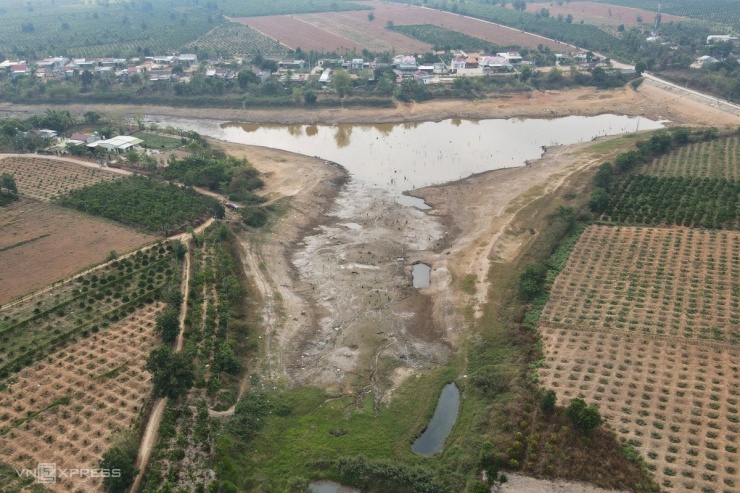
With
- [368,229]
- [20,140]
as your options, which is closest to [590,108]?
[368,229]

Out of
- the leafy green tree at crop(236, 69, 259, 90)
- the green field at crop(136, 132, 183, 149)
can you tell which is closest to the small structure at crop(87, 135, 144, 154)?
the green field at crop(136, 132, 183, 149)

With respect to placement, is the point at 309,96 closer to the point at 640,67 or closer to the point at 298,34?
the point at 298,34

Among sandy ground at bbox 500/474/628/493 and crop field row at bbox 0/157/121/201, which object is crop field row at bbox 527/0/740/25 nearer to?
crop field row at bbox 0/157/121/201

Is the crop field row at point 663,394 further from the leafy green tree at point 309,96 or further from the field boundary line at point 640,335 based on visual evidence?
the leafy green tree at point 309,96

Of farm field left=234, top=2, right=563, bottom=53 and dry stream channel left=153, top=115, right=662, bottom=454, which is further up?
farm field left=234, top=2, right=563, bottom=53

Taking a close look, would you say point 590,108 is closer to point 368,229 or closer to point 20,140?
point 368,229

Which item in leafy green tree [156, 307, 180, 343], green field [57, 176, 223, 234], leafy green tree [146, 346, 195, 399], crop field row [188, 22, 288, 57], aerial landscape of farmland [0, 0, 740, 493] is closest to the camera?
aerial landscape of farmland [0, 0, 740, 493]
